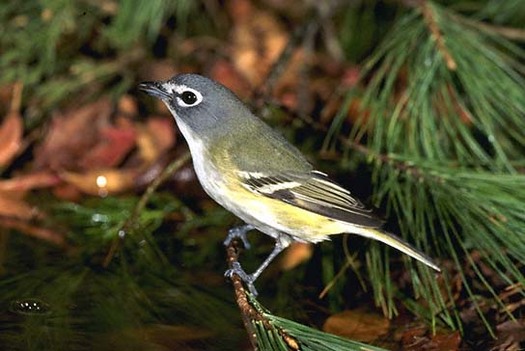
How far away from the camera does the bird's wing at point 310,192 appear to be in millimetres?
2693

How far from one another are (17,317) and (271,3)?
2852 mm

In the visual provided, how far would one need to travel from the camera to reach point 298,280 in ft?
10.7

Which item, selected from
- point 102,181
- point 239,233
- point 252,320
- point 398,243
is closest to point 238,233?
point 239,233

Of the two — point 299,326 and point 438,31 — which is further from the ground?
point 438,31

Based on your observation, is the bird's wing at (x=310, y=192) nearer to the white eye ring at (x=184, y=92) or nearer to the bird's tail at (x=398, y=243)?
the bird's tail at (x=398, y=243)

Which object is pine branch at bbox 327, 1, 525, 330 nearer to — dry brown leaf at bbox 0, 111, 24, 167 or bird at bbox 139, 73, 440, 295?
bird at bbox 139, 73, 440, 295

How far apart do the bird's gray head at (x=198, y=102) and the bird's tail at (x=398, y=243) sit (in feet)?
1.74

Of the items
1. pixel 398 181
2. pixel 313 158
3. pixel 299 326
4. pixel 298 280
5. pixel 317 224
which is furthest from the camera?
pixel 313 158

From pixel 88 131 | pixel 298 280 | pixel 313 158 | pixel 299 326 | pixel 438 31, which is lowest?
pixel 88 131

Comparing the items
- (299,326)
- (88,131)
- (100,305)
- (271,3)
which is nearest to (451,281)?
(299,326)

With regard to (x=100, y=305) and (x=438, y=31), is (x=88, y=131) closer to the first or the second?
(x=100, y=305)

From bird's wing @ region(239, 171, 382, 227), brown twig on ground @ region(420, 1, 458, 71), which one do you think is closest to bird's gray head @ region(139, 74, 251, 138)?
bird's wing @ region(239, 171, 382, 227)

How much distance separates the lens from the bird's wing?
269cm

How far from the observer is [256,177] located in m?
2.76
